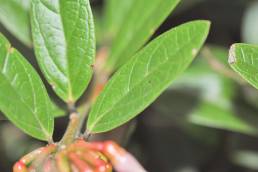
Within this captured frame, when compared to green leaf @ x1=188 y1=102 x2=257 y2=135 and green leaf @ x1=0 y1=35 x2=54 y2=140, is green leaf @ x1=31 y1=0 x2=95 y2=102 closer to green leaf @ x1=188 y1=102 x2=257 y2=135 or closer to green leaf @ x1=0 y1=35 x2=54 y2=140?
green leaf @ x1=0 y1=35 x2=54 y2=140

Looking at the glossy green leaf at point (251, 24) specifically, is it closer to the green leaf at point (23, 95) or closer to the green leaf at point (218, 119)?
the green leaf at point (218, 119)

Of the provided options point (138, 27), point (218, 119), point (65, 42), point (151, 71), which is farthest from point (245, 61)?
point (218, 119)

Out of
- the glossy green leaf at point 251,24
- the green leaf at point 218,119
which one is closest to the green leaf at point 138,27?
the green leaf at point 218,119

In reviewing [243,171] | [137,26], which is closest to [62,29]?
[137,26]

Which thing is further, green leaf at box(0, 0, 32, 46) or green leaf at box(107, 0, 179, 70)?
green leaf at box(0, 0, 32, 46)

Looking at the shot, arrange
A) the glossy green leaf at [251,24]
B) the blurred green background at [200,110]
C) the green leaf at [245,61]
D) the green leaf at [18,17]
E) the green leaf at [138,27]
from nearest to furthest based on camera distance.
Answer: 1. the green leaf at [245,61]
2. the green leaf at [138,27]
3. the green leaf at [18,17]
4. the blurred green background at [200,110]
5. the glossy green leaf at [251,24]

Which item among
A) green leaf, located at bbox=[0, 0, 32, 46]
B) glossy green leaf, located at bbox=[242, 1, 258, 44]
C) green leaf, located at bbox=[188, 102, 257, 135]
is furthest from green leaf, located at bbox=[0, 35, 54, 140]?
glossy green leaf, located at bbox=[242, 1, 258, 44]

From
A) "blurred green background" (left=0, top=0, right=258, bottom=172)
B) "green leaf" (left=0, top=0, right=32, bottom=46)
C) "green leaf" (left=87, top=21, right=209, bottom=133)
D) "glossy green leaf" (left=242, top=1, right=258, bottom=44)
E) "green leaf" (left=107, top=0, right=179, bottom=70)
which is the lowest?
"blurred green background" (left=0, top=0, right=258, bottom=172)

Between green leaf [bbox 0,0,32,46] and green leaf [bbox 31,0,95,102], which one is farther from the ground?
green leaf [bbox 31,0,95,102]
